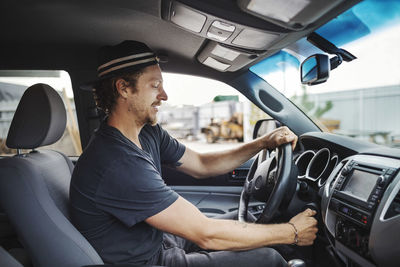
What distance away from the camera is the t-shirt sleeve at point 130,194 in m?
1.20

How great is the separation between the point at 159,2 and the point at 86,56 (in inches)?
41.9

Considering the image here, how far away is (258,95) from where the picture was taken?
248 cm

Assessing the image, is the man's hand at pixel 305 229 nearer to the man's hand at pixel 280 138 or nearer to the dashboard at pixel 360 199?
the dashboard at pixel 360 199

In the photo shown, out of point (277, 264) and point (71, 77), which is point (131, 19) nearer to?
point (71, 77)

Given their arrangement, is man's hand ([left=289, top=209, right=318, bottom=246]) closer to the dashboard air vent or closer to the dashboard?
the dashboard

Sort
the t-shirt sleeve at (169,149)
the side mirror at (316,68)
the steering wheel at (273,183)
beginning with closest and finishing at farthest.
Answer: the steering wheel at (273,183)
the side mirror at (316,68)
the t-shirt sleeve at (169,149)

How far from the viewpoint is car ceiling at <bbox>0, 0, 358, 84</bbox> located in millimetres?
1701

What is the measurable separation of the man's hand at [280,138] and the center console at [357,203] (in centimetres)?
27

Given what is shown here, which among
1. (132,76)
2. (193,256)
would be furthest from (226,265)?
(132,76)

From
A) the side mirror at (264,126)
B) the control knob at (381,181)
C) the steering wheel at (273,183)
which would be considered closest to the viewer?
the control knob at (381,181)

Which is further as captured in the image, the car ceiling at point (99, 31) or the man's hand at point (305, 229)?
the car ceiling at point (99, 31)

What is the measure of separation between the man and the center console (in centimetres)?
15

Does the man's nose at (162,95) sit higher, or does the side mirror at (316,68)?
the side mirror at (316,68)

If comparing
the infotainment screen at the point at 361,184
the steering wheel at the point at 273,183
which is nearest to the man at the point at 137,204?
the steering wheel at the point at 273,183
